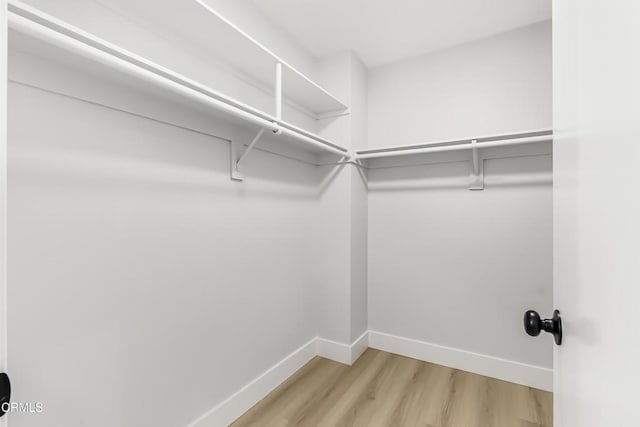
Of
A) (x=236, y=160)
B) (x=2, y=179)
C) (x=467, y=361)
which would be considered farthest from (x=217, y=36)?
(x=467, y=361)

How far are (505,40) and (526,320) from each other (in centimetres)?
209

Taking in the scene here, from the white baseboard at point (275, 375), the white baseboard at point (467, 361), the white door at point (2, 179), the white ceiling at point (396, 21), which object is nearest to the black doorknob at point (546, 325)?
the white door at point (2, 179)

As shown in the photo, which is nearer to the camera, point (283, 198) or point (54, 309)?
point (54, 309)

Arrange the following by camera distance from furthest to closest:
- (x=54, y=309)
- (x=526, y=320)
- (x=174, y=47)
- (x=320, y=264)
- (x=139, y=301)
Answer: (x=320, y=264) < (x=174, y=47) < (x=139, y=301) < (x=54, y=309) < (x=526, y=320)

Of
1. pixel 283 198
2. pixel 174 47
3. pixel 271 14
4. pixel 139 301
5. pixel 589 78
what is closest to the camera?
pixel 589 78

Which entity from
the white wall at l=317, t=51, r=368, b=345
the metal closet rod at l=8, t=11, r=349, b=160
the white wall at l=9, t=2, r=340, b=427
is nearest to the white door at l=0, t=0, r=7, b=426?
the metal closet rod at l=8, t=11, r=349, b=160

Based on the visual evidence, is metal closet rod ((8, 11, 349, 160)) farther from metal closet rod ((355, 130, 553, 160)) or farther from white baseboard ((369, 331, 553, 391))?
white baseboard ((369, 331, 553, 391))

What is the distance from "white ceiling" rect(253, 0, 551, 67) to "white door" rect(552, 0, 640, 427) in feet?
4.88

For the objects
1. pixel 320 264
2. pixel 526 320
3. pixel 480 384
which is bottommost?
pixel 480 384

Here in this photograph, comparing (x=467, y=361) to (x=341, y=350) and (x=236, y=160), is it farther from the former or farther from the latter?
(x=236, y=160)

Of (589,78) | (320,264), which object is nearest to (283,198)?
(320,264)

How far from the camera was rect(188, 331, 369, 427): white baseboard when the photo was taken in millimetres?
1433

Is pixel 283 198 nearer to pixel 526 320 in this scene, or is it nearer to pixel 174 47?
pixel 174 47

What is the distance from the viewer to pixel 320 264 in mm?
2268
